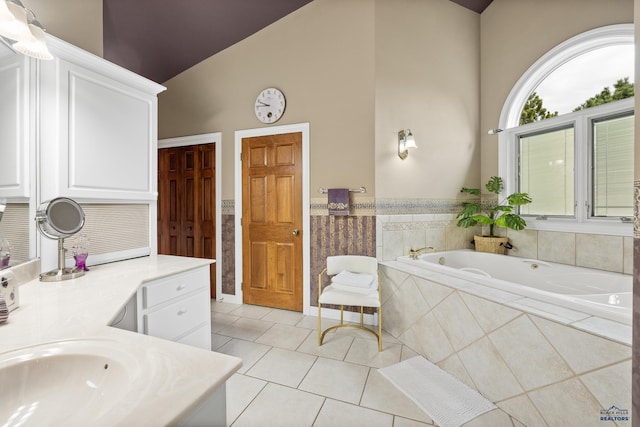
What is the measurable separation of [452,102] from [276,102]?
1993 millimetres

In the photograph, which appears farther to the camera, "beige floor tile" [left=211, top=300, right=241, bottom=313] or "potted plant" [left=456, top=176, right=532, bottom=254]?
"beige floor tile" [left=211, top=300, right=241, bottom=313]

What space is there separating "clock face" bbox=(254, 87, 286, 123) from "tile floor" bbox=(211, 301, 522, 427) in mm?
2176

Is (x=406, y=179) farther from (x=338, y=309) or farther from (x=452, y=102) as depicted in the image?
(x=338, y=309)

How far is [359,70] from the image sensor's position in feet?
9.07

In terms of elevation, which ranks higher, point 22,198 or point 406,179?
point 406,179

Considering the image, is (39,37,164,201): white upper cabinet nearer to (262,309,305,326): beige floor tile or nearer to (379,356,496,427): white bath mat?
(262,309,305,326): beige floor tile

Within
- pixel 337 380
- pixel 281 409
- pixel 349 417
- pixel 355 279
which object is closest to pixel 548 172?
pixel 355 279

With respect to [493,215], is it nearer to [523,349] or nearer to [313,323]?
[523,349]

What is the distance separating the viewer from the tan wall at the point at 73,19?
1.60 metres

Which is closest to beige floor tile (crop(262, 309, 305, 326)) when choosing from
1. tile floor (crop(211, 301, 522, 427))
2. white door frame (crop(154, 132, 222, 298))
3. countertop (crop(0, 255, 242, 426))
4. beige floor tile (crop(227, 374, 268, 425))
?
tile floor (crop(211, 301, 522, 427))

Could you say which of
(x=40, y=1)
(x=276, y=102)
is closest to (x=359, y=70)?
(x=276, y=102)

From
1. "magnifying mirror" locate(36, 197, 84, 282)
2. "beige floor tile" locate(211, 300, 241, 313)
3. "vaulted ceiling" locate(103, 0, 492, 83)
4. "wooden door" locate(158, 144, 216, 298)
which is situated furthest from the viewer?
"wooden door" locate(158, 144, 216, 298)

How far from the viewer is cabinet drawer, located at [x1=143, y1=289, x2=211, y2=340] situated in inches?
60.1

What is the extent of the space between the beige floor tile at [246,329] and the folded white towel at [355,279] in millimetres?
895
